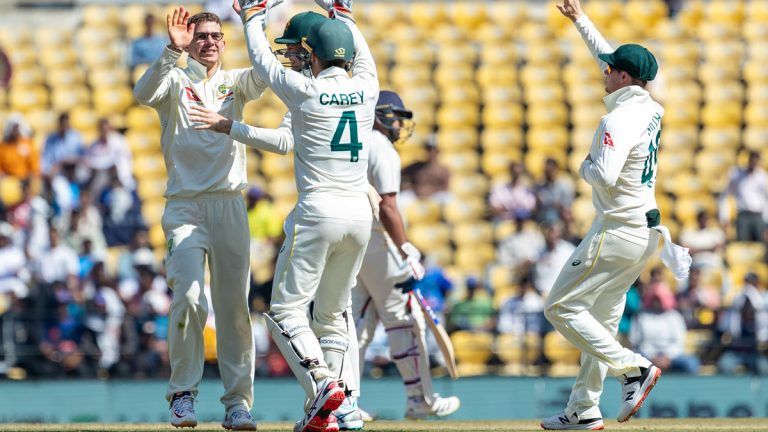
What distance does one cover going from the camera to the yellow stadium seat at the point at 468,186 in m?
17.5

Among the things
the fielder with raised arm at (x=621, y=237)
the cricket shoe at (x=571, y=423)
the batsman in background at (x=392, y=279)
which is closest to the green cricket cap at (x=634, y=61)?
the fielder with raised arm at (x=621, y=237)

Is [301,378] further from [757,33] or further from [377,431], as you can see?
[757,33]

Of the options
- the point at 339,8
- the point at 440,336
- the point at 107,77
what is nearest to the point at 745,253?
the point at 440,336

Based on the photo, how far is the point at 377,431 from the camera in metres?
8.88

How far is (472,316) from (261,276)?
2.57 meters

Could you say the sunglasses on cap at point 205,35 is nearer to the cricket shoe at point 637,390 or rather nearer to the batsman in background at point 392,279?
the batsman in background at point 392,279

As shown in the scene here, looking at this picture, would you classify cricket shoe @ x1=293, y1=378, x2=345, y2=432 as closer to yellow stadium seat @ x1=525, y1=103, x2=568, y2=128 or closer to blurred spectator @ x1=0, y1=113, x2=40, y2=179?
blurred spectator @ x1=0, y1=113, x2=40, y2=179

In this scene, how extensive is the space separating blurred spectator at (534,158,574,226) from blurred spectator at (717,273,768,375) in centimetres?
270

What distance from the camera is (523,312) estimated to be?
46.3ft

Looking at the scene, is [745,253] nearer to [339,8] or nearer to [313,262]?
[339,8]

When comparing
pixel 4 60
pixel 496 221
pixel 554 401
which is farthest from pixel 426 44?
pixel 554 401

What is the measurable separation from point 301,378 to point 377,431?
31.7 inches

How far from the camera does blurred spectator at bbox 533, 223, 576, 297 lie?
1491 cm

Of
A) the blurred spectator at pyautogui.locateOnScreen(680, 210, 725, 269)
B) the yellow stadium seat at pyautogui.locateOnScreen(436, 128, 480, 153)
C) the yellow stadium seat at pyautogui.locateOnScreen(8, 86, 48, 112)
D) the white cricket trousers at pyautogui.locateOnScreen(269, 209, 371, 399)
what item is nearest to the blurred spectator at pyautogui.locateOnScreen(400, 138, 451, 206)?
the yellow stadium seat at pyautogui.locateOnScreen(436, 128, 480, 153)
